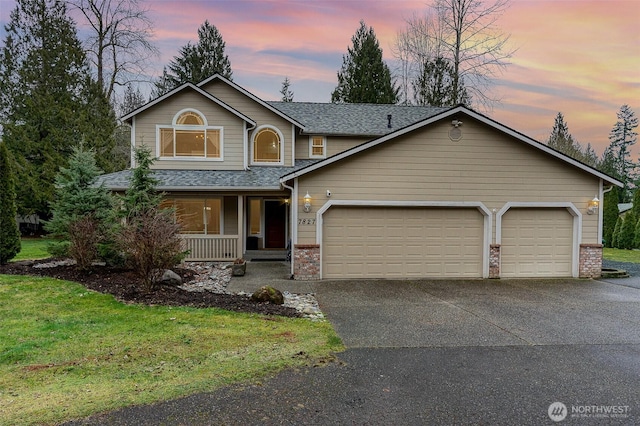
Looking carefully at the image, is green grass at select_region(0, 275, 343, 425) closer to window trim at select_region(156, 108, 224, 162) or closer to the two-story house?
the two-story house

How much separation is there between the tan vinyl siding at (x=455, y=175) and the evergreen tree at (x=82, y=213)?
563 cm

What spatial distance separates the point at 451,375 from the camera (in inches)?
164

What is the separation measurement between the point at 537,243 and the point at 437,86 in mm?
18548

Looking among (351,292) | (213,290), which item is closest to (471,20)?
(351,292)

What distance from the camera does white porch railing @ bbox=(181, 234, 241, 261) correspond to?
1288 cm

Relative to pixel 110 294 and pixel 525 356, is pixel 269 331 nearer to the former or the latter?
pixel 525 356

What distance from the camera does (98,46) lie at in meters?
24.2

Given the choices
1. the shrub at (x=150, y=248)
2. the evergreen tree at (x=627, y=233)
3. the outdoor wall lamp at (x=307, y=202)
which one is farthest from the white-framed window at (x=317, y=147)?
the evergreen tree at (x=627, y=233)

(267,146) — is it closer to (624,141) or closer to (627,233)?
(627,233)

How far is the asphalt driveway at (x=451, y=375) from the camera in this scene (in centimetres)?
330

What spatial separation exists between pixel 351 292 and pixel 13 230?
10.1m

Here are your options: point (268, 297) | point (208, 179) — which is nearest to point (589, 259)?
point (268, 297)

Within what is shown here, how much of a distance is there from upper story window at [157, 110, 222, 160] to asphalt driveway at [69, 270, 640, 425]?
9.02 metres

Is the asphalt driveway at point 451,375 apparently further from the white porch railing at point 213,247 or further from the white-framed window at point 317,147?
the white-framed window at point 317,147
